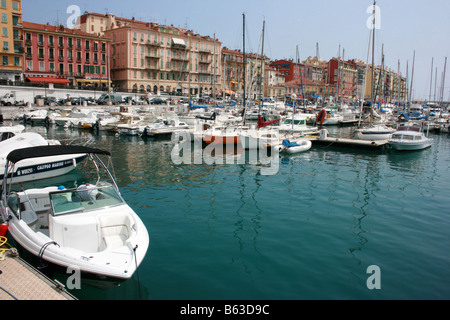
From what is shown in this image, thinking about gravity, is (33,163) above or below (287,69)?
below

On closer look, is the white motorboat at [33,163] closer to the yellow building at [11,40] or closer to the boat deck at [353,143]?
→ the boat deck at [353,143]

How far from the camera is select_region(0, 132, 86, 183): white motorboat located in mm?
17156

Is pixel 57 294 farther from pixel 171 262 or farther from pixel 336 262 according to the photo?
pixel 336 262

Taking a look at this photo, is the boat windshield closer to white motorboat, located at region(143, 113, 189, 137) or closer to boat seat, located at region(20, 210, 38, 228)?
boat seat, located at region(20, 210, 38, 228)

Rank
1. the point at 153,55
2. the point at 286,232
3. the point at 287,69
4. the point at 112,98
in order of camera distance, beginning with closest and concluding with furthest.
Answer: the point at 286,232, the point at 112,98, the point at 153,55, the point at 287,69

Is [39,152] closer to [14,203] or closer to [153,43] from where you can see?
[14,203]

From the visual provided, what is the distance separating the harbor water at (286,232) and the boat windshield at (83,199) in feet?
6.41

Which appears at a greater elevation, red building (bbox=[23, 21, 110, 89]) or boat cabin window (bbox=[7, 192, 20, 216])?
red building (bbox=[23, 21, 110, 89])

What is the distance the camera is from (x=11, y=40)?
59.9 m

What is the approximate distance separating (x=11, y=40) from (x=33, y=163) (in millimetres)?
54576

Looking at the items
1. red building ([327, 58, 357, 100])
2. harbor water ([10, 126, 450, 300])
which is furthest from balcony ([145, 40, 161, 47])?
red building ([327, 58, 357, 100])

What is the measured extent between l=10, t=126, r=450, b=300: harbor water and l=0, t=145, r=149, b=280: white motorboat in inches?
29.8

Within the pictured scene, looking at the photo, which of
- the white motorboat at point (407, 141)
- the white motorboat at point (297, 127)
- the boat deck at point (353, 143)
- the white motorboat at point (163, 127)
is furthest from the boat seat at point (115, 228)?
the white motorboat at point (407, 141)

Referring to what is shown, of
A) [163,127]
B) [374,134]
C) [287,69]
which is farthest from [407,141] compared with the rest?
[287,69]
